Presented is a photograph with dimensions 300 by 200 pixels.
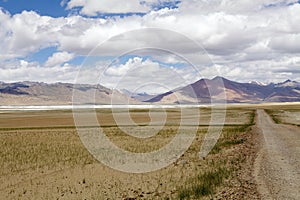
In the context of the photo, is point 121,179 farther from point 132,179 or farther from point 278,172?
point 278,172

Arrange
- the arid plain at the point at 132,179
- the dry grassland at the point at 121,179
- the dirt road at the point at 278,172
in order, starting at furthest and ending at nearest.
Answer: the dry grassland at the point at 121,179 < the arid plain at the point at 132,179 < the dirt road at the point at 278,172

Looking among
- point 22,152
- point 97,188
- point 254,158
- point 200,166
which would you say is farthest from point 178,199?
point 22,152

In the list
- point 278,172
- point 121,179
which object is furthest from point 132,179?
point 278,172

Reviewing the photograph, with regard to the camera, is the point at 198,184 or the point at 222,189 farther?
the point at 198,184

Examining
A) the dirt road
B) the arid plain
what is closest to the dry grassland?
the arid plain

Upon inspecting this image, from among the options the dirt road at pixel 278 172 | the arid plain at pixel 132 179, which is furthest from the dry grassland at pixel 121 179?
the dirt road at pixel 278 172

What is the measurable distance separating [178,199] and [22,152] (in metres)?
23.8

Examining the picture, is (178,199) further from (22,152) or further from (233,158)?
(22,152)

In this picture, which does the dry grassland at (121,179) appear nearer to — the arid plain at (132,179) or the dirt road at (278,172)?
the arid plain at (132,179)

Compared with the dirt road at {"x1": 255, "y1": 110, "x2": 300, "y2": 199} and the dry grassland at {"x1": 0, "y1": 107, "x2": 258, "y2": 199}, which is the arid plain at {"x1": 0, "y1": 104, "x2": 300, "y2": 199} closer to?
the dry grassland at {"x1": 0, "y1": 107, "x2": 258, "y2": 199}

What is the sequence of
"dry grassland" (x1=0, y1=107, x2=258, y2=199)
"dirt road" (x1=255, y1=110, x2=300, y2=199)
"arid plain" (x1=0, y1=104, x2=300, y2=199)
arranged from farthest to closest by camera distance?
"dry grassland" (x1=0, y1=107, x2=258, y2=199) < "arid plain" (x1=0, y1=104, x2=300, y2=199) < "dirt road" (x1=255, y1=110, x2=300, y2=199)

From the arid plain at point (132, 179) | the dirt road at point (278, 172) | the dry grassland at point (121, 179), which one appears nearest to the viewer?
the dirt road at point (278, 172)

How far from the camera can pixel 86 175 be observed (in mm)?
23625

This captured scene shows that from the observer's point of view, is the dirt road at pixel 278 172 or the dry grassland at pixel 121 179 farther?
the dry grassland at pixel 121 179
